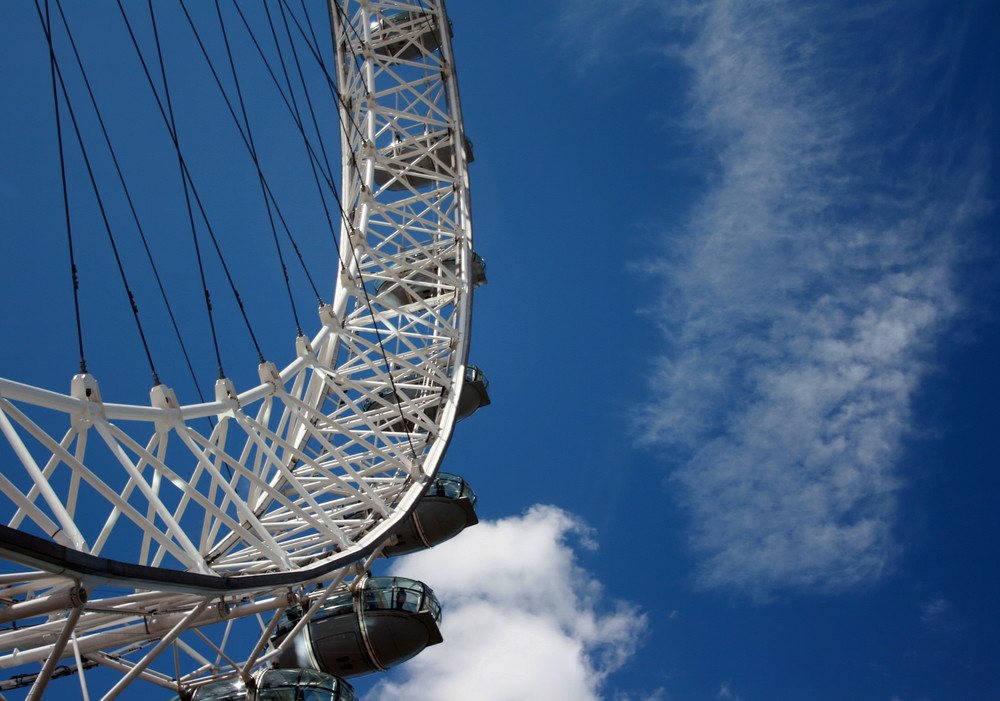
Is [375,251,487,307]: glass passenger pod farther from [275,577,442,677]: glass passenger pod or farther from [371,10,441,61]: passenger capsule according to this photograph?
[275,577,442,677]: glass passenger pod

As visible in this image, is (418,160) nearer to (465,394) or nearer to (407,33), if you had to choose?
(407,33)

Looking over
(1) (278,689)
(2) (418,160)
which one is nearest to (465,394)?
(2) (418,160)

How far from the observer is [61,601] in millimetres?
9570

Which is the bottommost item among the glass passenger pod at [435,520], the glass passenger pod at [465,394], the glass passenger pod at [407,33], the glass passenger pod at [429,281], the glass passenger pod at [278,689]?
the glass passenger pod at [278,689]

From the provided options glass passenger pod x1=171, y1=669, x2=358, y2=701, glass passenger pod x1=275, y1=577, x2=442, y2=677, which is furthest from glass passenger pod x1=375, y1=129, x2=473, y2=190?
glass passenger pod x1=171, y1=669, x2=358, y2=701

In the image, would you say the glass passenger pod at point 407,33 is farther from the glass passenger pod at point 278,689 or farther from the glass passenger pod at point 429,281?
the glass passenger pod at point 278,689

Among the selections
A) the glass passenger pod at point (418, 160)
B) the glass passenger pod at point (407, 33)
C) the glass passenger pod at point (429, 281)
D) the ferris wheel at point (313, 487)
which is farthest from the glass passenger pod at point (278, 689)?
the glass passenger pod at point (407, 33)

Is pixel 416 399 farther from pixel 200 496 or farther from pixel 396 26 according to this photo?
pixel 396 26

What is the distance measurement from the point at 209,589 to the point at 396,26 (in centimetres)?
2590

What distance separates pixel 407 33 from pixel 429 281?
975 cm

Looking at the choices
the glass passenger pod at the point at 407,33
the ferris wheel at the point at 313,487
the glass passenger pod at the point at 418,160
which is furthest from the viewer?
the glass passenger pod at the point at 407,33

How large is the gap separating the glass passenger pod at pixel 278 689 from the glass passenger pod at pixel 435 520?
300 inches

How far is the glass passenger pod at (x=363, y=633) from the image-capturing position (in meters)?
18.9

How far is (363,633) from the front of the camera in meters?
18.9
